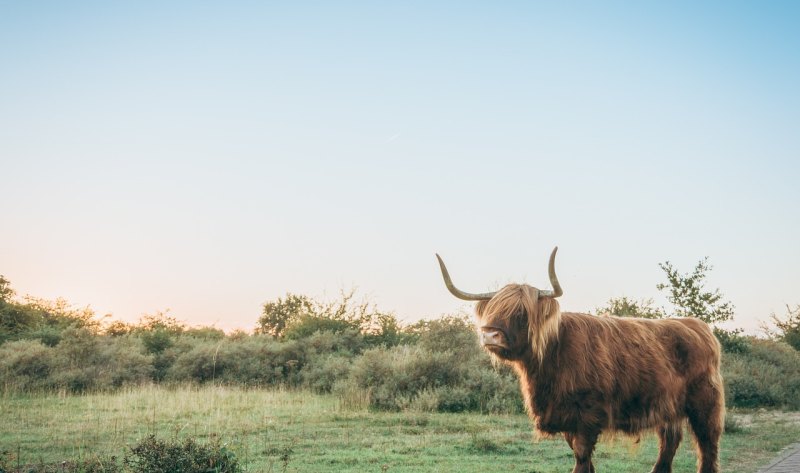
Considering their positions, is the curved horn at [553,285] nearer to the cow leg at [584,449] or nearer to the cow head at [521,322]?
the cow head at [521,322]

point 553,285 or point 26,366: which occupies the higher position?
point 553,285

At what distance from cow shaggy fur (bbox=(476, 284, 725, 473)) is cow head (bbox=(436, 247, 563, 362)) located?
11mm

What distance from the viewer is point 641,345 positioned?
23.4 feet

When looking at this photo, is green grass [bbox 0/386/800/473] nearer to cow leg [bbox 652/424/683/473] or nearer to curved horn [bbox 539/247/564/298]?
cow leg [bbox 652/424/683/473]

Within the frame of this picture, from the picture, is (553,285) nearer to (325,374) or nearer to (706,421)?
(706,421)

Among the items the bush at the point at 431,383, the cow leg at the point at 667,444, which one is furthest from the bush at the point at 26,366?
the cow leg at the point at 667,444

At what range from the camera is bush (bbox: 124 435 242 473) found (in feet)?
20.6

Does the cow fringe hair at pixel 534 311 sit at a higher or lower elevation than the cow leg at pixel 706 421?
higher

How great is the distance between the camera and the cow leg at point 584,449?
634 cm

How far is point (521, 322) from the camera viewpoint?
6758 millimetres

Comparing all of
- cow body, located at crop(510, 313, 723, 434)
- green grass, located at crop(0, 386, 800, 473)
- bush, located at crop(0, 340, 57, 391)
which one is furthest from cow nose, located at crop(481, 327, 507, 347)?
bush, located at crop(0, 340, 57, 391)

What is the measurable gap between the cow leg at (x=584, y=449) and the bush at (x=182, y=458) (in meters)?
3.55

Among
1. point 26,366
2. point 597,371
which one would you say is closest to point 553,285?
point 597,371

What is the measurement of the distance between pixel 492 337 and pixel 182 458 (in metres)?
3.39
